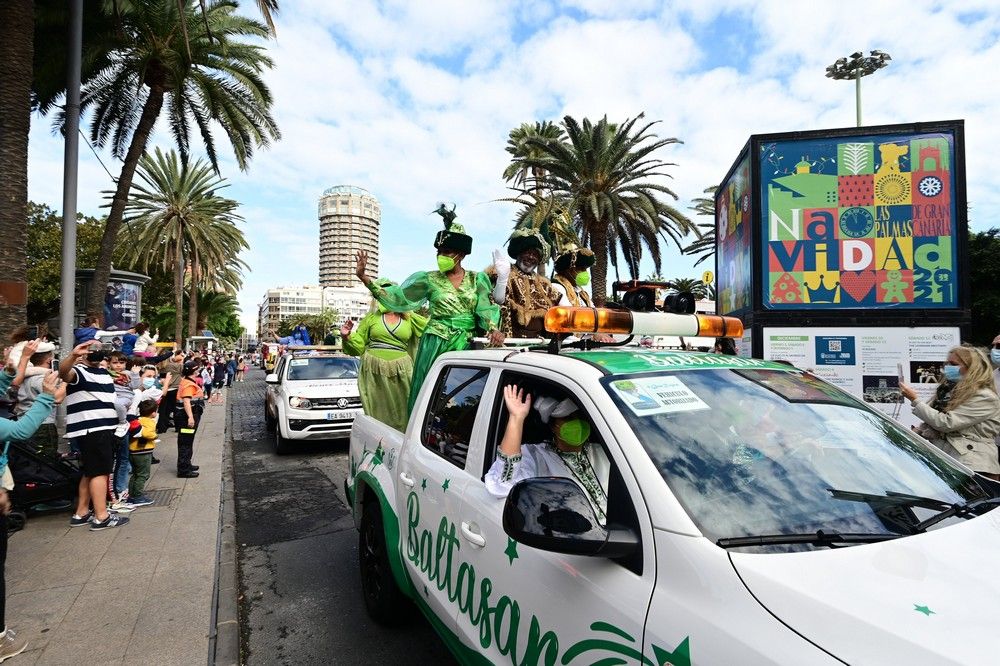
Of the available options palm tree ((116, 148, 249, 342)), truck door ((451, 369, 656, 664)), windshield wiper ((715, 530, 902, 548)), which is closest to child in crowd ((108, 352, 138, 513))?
truck door ((451, 369, 656, 664))

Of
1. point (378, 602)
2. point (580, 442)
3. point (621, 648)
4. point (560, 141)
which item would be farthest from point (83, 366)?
point (560, 141)

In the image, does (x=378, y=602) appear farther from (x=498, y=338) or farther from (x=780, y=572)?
(x=780, y=572)

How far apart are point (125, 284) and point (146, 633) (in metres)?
16.4

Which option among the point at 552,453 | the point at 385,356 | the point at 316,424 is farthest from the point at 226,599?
the point at 316,424

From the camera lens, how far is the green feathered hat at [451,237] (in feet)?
14.7

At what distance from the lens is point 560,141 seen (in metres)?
19.3

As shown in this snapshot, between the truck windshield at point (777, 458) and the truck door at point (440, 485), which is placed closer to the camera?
the truck windshield at point (777, 458)

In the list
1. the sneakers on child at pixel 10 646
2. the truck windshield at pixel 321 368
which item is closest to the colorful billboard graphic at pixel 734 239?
the truck windshield at pixel 321 368

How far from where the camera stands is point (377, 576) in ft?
11.3

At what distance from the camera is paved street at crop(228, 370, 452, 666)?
331 centimetres

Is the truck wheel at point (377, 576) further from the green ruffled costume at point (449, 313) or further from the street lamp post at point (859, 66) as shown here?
the street lamp post at point (859, 66)

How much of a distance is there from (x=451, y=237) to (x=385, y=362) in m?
1.60

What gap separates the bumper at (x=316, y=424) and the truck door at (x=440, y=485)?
6043 mm

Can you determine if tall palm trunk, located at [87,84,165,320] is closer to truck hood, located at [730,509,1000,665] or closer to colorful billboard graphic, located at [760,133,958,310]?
colorful billboard graphic, located at [760,133,958,310]
